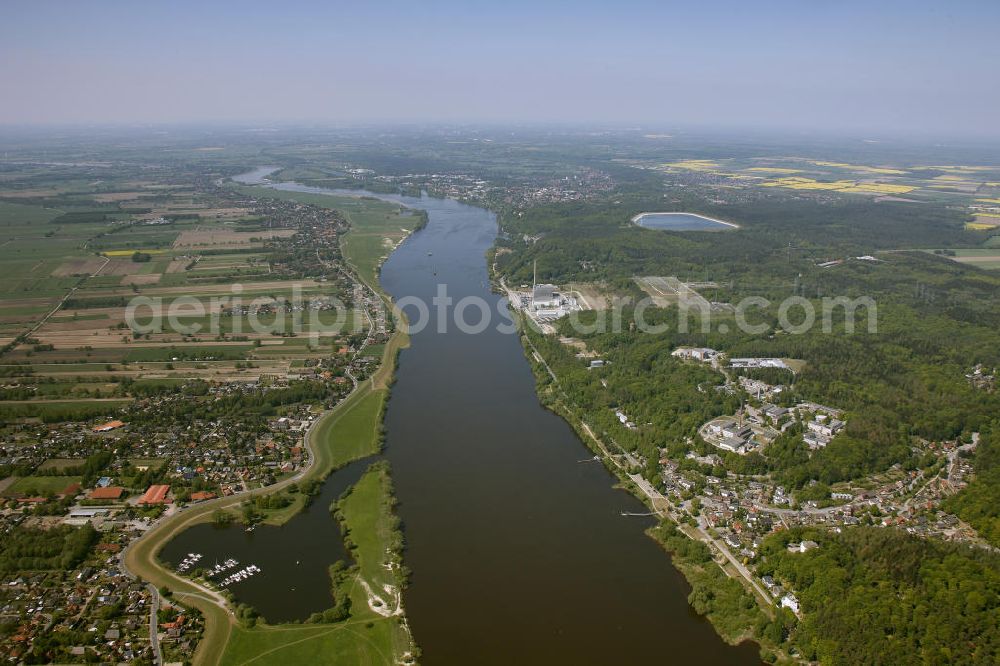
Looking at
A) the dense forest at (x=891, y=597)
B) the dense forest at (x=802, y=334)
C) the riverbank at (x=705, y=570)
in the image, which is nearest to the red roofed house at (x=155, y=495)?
the riverbank at (x=705, y=570)

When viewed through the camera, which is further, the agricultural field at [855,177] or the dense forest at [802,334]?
the agricultural field at [855,177]

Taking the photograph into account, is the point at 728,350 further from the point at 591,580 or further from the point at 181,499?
the point at 181,499

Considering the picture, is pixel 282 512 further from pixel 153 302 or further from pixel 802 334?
pixel 802 334

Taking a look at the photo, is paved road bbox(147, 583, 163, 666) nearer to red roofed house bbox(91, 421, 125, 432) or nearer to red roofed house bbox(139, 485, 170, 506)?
red roofed house bbox(139, 485, 170, 506)

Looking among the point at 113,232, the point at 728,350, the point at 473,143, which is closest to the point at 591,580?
the point at 728,350

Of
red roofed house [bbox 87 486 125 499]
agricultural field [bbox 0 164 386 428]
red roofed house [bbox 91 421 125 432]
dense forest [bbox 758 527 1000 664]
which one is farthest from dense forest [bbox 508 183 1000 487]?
red roofed house [bbox 91 421 125 432]

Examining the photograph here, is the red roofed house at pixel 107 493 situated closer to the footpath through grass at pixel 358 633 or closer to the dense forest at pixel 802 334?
the footpath through grass at pixel 358 633

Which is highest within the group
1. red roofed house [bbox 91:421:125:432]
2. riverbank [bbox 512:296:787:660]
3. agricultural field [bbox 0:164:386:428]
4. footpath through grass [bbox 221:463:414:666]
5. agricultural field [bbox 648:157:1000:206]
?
agricultural field [bbox 648:157:1000:206]
